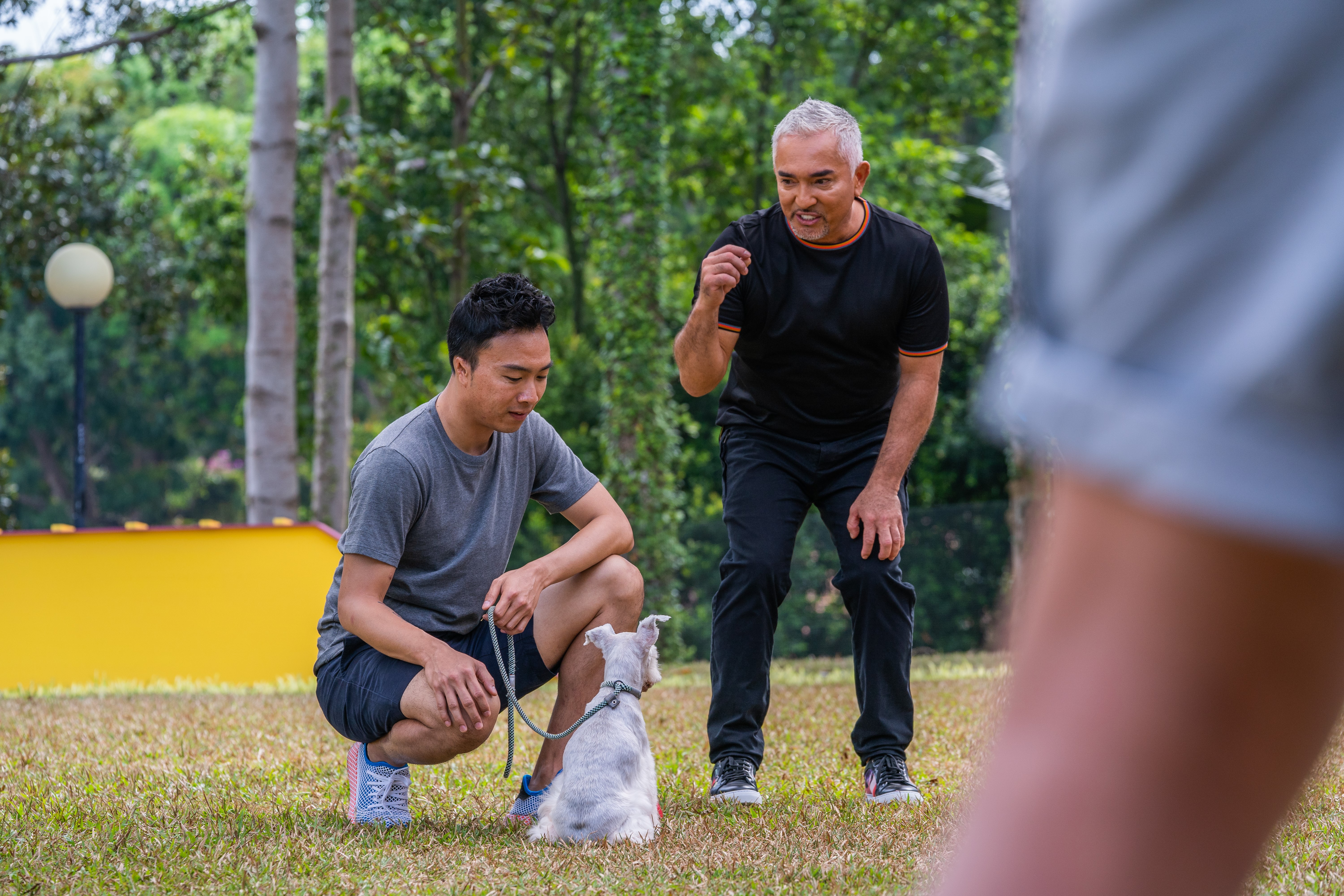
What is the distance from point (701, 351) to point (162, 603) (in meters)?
6.81

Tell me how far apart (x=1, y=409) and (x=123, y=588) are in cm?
3259

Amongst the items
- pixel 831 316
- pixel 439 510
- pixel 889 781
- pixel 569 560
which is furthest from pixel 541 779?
pixel 831 316

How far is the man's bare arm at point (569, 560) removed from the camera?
12.7 ft

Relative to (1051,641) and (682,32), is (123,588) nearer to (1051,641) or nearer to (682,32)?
(1051,641)

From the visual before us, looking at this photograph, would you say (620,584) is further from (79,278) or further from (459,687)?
(79,278)

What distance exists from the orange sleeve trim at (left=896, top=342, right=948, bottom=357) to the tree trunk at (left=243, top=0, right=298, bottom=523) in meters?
7.91

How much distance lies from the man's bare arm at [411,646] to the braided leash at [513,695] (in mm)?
133

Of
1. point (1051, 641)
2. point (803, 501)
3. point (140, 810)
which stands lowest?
Answer: point (140, 810)

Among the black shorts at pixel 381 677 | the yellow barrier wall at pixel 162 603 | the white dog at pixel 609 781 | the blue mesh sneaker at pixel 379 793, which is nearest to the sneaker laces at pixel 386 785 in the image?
the blue mesh sneaker at pixel 379 793

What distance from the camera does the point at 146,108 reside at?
41.9m

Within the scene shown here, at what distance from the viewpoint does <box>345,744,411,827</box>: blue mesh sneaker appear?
3.94 meters

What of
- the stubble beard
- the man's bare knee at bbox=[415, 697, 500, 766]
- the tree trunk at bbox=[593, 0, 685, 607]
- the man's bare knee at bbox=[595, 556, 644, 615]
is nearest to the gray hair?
the stubble beard

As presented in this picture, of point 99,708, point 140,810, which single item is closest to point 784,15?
point 99,708

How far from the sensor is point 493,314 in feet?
13.0
